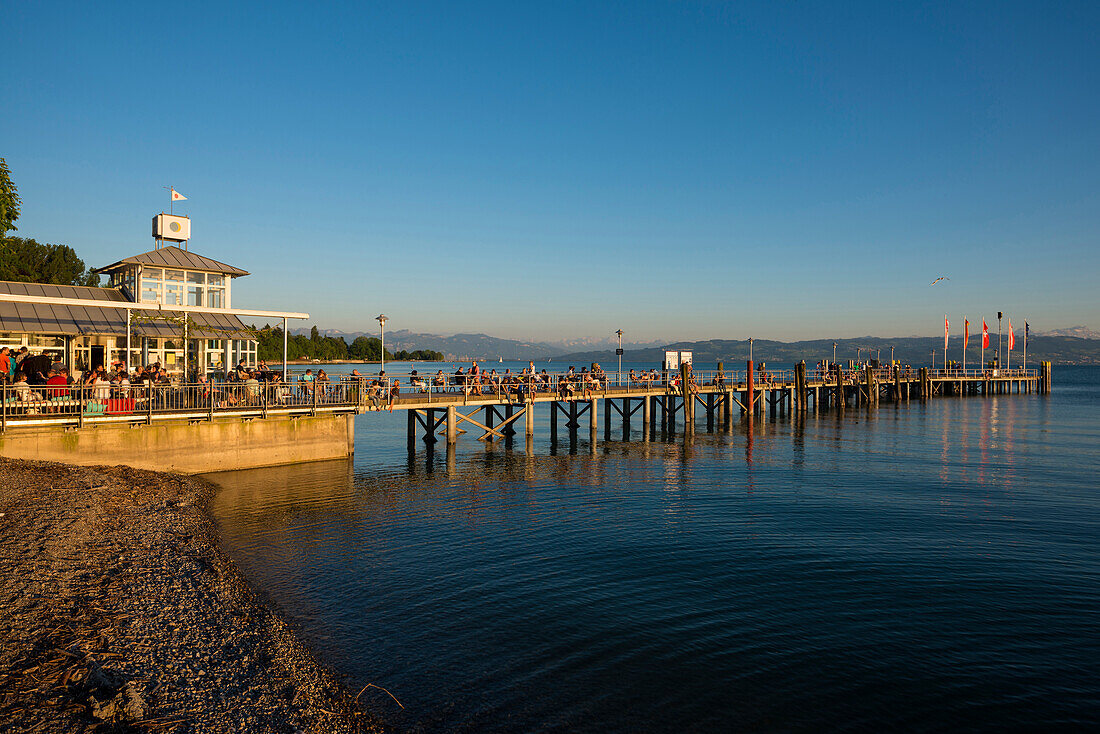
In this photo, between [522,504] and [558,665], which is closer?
[558,665]

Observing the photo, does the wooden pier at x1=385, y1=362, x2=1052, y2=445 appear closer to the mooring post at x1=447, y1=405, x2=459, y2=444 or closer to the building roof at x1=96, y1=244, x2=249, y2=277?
the mooring post at x1=447, y1=405, x2=459, y2=444

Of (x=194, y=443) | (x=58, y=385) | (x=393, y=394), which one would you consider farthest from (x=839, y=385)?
(x=58, y=385)

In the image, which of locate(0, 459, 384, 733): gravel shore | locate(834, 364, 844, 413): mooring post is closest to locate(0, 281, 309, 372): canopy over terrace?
locate(0, 459, 384, 733): gravel shore

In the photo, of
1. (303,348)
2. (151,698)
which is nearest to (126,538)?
(151,698)

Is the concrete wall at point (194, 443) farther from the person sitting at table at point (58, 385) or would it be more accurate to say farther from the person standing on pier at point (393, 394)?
the person standing on pier at point (393, 394)

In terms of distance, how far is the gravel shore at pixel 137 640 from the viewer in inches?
291

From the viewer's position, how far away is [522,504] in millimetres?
20828

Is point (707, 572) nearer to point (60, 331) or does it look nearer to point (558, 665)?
point (558, 665)

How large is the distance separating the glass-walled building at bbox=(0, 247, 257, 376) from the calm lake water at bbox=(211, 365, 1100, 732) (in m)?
7.29

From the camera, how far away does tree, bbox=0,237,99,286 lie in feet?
204

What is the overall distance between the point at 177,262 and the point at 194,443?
10.6 m

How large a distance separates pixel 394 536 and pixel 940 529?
14.9m

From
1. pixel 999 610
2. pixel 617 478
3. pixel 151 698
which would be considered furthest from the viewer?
pixel 617 478

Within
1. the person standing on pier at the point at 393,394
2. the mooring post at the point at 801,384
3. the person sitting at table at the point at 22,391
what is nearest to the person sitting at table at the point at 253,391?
the person standing on pier at the point at 393,394
